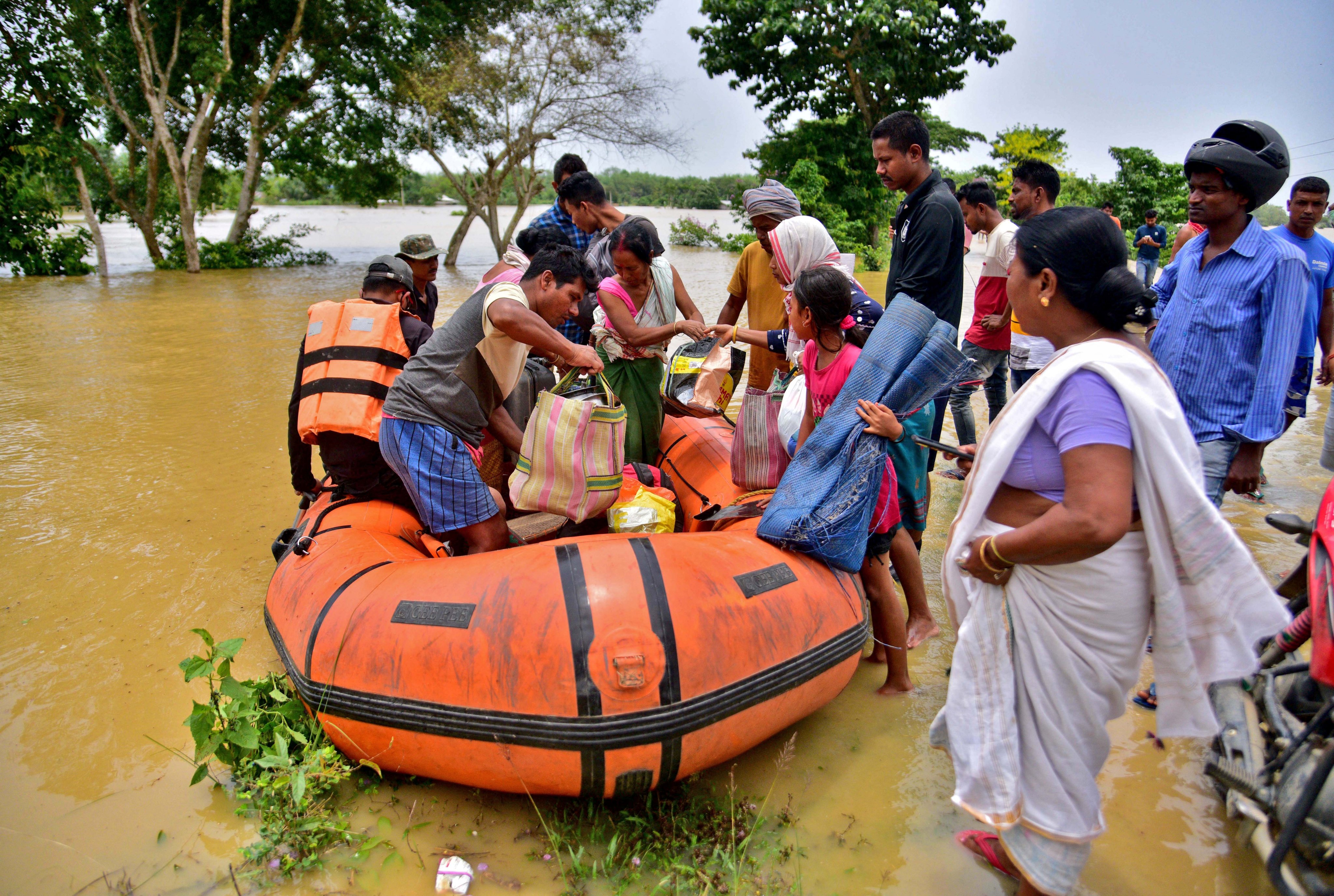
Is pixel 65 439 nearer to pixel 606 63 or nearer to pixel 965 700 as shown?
pixel 965 700

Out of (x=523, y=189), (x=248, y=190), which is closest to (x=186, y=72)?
(x=248, y=190)

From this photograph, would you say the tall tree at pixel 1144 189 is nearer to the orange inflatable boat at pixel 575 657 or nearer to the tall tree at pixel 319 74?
the tall tree at pixel 319 74

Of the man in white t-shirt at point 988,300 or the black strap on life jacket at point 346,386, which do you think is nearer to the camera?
the black strap on life jacket at point 346,386

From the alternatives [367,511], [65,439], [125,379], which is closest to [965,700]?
[367,511]

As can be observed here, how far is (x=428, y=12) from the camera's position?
17531mm

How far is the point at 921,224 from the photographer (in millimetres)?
3254

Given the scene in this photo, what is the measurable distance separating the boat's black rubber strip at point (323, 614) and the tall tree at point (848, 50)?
1928 centimetres

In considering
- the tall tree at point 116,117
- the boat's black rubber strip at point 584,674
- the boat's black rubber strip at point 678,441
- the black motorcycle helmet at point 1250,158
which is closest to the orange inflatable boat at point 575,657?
the boat's black rubber strip at point 584,674

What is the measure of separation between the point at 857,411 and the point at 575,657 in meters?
1.20

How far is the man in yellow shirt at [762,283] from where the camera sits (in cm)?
384

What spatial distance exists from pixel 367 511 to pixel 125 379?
626 cm

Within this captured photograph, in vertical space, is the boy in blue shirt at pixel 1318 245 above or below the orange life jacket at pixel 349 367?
above

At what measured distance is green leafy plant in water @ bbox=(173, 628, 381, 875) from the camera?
2236mm

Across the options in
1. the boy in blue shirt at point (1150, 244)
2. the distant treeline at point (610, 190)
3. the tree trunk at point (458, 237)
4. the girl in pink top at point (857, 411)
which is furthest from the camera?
the distant treeline at point (610, 190)
